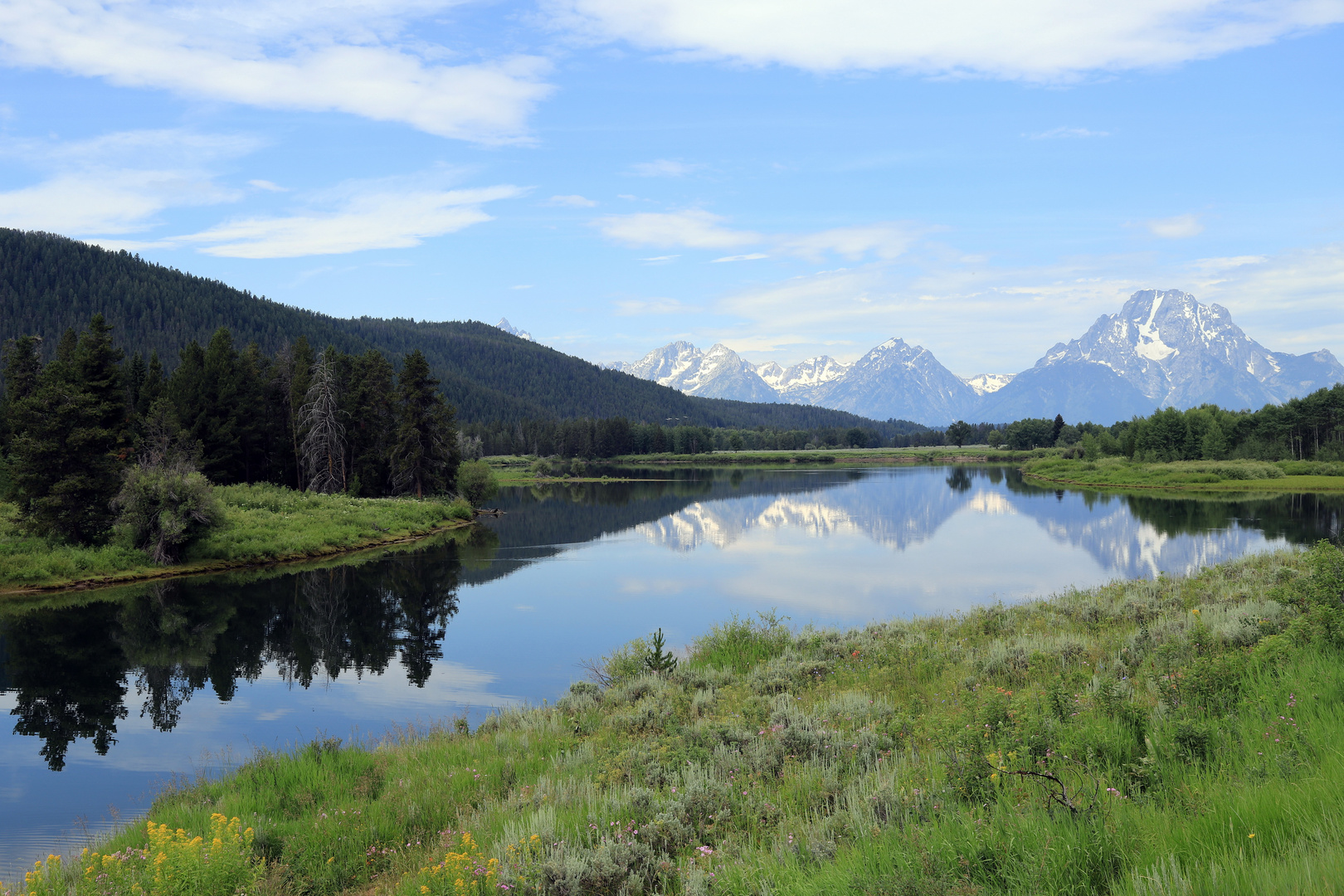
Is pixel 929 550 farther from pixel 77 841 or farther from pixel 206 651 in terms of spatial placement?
pixel 77 841

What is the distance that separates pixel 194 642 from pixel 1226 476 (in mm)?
105463

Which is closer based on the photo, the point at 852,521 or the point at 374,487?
the point at 852,521

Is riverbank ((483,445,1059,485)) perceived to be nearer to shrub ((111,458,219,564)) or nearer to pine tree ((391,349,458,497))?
pine tree ((391,349,458,497))

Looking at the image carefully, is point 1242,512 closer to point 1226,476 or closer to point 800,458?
point 1226,476

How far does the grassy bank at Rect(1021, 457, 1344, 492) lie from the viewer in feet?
273

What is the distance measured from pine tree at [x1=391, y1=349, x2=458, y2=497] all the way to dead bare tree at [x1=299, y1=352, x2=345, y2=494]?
4.54 meters

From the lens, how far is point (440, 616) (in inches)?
1137

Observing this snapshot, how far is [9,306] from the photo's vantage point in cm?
17800

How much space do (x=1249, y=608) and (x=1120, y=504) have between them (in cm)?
6522

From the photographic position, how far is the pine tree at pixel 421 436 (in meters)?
63.6

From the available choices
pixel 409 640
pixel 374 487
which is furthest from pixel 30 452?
pixel 374 487

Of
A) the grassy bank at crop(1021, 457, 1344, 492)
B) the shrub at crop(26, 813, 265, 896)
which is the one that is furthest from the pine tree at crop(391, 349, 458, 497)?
the grassy bank at crop(1021, 457, 1344, 492)

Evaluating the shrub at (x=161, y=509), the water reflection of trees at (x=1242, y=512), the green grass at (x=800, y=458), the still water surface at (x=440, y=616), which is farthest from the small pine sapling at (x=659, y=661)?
the green grass at (x=800, y=458)

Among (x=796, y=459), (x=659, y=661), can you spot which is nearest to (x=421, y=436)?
(x=659, y=661)
